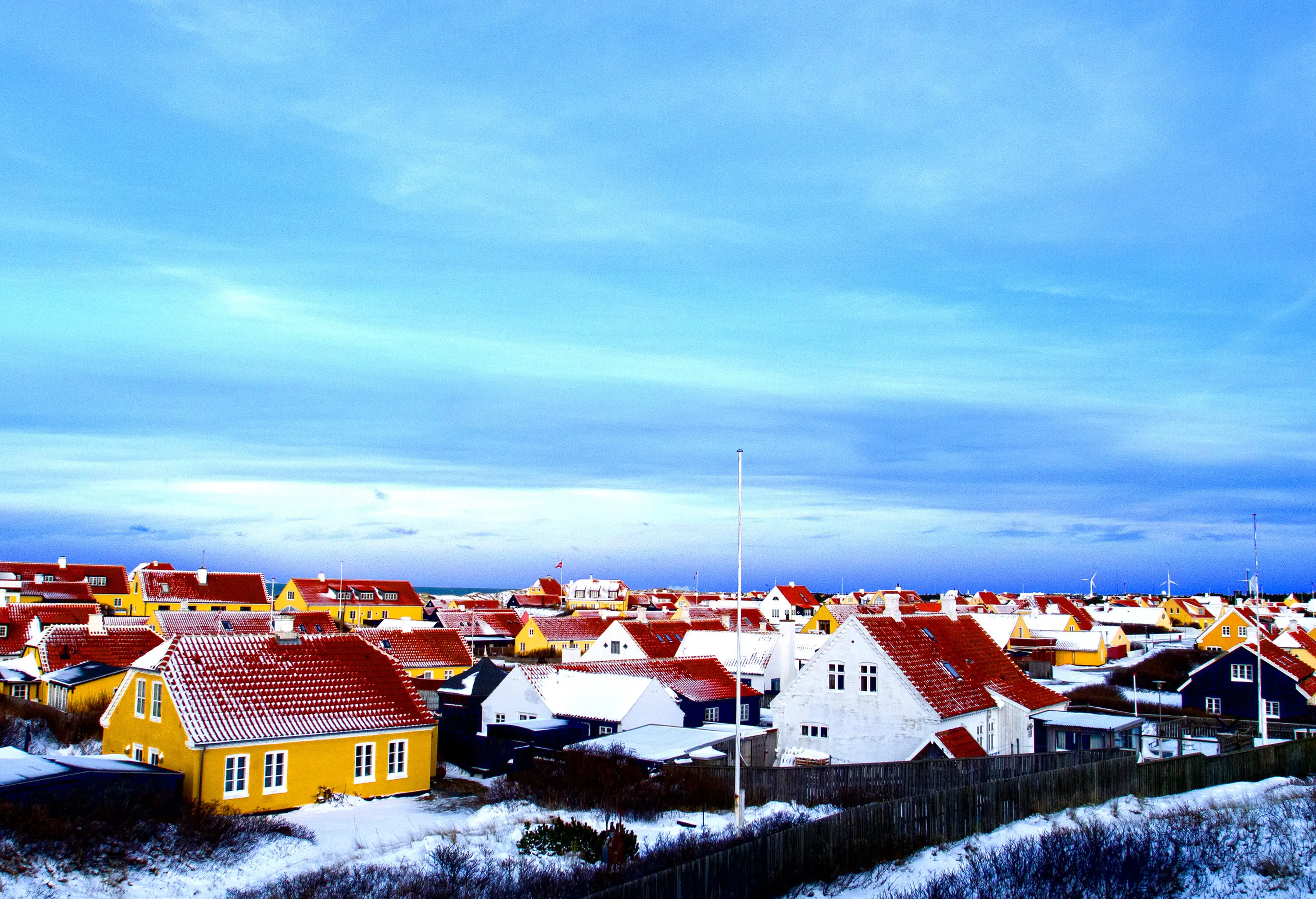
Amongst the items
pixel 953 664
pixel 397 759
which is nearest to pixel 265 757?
pixel 397 759

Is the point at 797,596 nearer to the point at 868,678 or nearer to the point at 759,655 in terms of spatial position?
the point at 759,655

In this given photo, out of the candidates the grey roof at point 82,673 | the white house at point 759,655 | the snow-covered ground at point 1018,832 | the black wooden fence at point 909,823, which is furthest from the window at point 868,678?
the grey roof at point 82,673

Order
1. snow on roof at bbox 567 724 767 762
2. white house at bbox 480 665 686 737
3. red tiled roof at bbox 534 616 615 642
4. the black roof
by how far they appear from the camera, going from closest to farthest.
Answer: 1. snow on roof at bbox 567 724 767 762
2. white house at bbox 480 665 686 737
3. the black roof
4. red tiled roof at bbox 534 616 615 642

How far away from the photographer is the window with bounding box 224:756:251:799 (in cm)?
2938

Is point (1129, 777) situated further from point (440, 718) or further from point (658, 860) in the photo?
point (440, 718)

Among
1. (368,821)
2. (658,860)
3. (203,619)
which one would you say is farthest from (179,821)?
(203,619)

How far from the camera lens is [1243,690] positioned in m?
54.2

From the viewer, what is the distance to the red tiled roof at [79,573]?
331 ft

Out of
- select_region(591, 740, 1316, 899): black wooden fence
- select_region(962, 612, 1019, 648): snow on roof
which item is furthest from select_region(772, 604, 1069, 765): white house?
select_region(962, 612, 1019, 648): snow on roof

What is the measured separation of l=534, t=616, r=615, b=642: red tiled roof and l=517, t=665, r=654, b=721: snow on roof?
1923 inches

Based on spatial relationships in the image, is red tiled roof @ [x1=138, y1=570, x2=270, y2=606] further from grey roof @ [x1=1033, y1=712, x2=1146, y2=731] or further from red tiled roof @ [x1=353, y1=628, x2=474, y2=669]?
grey roof @ [x1=1033, y1=712, x2=1146, y2=731]

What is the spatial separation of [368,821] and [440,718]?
16.0 metres

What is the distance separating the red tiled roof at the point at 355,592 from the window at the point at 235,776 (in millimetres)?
86258

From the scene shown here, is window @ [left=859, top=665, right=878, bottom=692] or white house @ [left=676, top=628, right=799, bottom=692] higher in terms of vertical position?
window @ [left=859, top=665, right=878, bottom=692]
